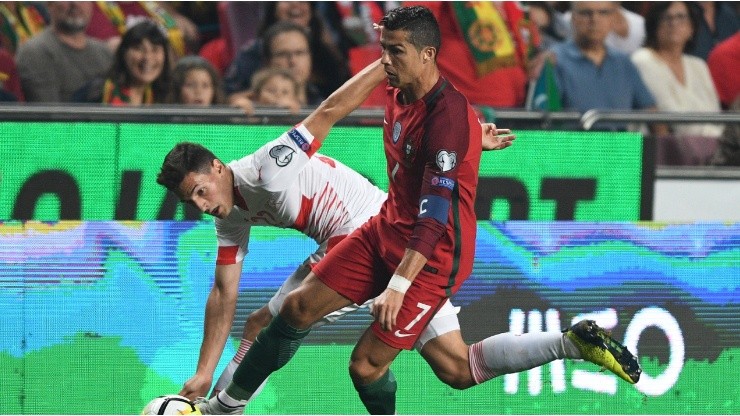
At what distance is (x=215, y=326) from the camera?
6539mm

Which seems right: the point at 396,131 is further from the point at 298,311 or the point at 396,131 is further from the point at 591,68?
the point at 591,68

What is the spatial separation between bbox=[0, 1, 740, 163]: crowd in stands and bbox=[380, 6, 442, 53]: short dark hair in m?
3.13

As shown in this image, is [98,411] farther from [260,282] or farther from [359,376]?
[359,376]

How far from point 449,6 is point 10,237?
11.9ft

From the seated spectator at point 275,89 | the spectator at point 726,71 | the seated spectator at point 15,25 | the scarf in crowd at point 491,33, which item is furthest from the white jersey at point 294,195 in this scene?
the spectator at point 726,71

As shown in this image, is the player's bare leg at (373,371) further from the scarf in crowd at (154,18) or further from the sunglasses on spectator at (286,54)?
the scarf in crowd at (154,18)

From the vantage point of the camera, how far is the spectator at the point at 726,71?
1055 centimetres

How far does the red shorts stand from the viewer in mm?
5930

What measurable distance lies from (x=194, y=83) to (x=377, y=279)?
11.1 ft

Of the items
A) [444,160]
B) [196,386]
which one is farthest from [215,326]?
[444,160]

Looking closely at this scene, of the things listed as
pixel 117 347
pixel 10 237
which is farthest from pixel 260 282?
pixel 10 237

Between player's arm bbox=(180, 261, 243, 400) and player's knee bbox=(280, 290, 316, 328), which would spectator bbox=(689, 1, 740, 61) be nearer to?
player's arm bbox=(180, 261, 243, 400)

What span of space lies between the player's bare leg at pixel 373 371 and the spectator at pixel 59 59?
3.99 meters

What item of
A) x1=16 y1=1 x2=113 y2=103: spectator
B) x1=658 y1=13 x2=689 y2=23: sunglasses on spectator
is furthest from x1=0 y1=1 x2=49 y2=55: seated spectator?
x1=658 y1=13 x2=689 y2=23: sunglasses on spectator
